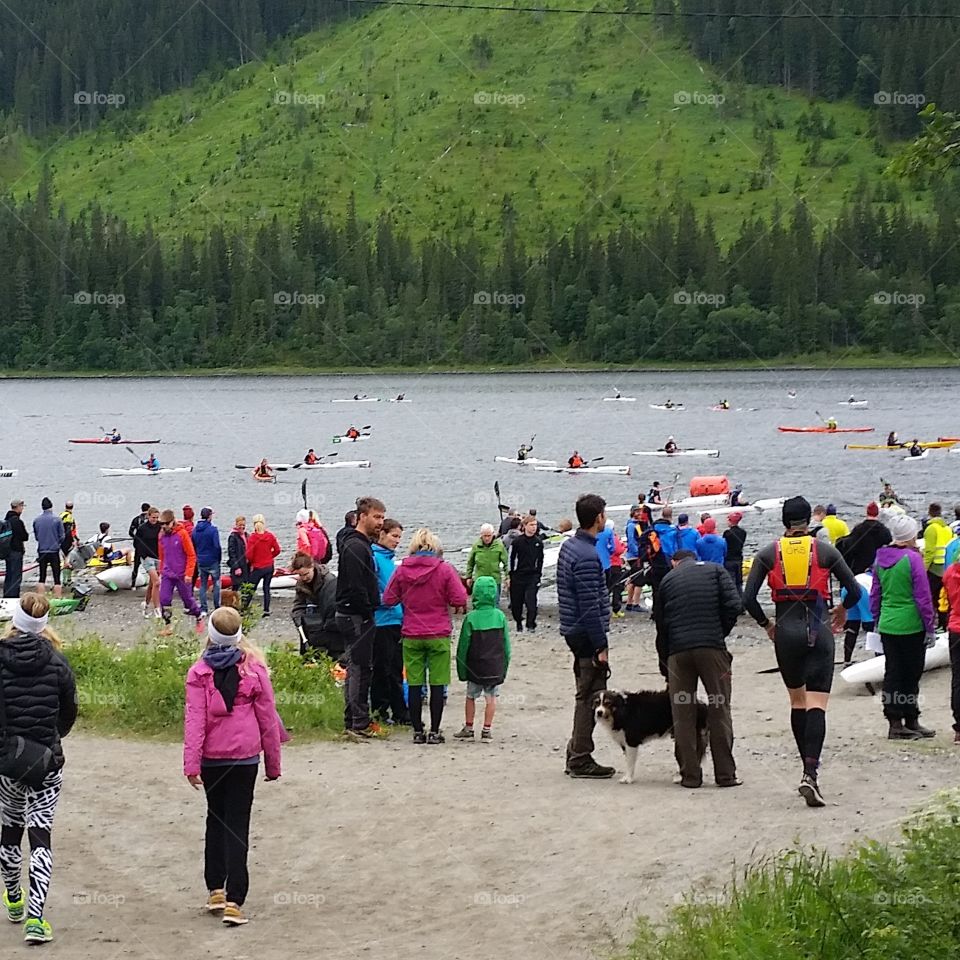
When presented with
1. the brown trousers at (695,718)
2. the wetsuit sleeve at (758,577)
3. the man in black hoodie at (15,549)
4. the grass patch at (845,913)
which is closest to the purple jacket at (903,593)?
the brown trousers at (695,718)

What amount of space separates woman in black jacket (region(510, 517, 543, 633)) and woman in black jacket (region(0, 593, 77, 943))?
15.7 metres

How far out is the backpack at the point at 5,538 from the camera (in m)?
27.3

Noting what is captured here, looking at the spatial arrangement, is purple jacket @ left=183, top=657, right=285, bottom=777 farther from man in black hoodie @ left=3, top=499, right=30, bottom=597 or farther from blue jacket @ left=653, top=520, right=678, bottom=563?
man in black hoodie @ left=3, top=499, right=30, bottom=597

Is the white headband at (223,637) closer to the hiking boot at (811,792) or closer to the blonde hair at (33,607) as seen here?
the blonde hair at (33,607)

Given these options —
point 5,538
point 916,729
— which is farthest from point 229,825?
point 5,538

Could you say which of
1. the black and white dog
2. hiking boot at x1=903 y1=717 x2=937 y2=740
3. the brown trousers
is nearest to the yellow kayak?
hiking boot at x1=903 y1=717 x2=937 y2=740

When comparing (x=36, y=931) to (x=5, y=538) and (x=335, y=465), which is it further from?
(x=335, y=465)

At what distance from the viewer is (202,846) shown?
11.0 m

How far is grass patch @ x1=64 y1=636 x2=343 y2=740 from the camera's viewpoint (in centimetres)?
1509

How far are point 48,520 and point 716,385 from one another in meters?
145

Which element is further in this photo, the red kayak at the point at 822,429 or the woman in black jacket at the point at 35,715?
the red kayak at the point at 822,429

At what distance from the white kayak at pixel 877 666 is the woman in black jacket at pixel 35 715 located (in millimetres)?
10831

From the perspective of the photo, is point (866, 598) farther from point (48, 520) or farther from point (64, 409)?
point (64, 409)

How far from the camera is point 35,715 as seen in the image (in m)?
8.75
